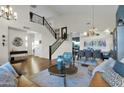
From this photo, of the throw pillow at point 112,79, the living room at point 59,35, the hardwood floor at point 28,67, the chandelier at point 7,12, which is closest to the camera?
the throw pillow at point 112,79

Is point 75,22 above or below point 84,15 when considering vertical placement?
below

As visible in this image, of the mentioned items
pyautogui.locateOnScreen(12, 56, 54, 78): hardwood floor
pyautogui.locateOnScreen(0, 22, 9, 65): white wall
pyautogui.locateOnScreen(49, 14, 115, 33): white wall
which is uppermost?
pyautogui.locateOnScreen(49, 14, 115, 33): white wall

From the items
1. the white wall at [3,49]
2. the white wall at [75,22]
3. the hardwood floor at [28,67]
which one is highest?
the white wall at [75,22]

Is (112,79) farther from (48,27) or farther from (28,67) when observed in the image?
(48,27)

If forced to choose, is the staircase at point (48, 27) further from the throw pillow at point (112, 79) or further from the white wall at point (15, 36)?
the throw pillow at point (112, 79)

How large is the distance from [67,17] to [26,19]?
1.76m

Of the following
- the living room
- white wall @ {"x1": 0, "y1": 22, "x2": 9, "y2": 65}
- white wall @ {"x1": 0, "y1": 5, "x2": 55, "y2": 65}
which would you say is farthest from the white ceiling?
white wall @ {"x1": 0, "y1": 22, "x2": 9, "y2": 65}

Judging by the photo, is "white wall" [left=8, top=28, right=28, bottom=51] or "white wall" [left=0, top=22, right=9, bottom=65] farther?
"white wall" [left=8, top=28, right=28, bottom=51]

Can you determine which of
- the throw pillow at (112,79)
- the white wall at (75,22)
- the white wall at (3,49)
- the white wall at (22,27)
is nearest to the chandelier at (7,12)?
the white wall at (22,27)

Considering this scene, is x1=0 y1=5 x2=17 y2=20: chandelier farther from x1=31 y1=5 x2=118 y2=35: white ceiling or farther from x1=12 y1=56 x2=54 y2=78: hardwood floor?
x1=12 y1=56 x2=54 y2=78: hardwood floor

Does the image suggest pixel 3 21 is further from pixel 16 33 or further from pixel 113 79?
pixel 113 79

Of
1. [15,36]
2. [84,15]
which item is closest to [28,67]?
[15,36]
